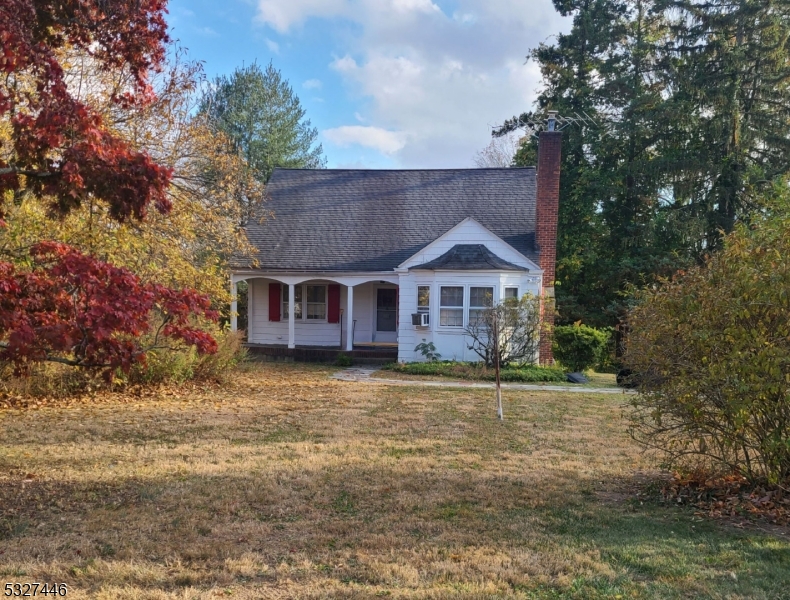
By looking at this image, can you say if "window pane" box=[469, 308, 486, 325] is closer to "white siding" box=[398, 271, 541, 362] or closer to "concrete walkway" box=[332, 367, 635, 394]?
"white siding" box=[398, 271, 541, 362]

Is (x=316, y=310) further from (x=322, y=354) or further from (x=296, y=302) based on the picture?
(x=322, y=354)

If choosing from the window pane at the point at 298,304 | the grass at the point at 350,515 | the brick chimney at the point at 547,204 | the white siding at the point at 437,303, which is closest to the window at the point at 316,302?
the window pane at the point at 298,304

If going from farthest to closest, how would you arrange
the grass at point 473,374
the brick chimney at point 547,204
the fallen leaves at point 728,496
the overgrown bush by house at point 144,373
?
the brick chimney at point 547,204 → the grass at point 473,374 → the overgrown bush by house at point 144,373 → the fallen leaves at point 728,496

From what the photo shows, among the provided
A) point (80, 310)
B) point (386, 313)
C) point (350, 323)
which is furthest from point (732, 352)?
point (386, 313)

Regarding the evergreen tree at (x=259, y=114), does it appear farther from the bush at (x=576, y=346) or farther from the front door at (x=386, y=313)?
the bush at (x=576, y=346)

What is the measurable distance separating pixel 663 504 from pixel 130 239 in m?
9.63

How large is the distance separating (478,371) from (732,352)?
1011 cm

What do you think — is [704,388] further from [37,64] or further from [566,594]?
[37,64]

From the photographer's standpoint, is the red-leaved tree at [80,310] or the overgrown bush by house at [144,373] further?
the overgrown bush by house at [144,373]

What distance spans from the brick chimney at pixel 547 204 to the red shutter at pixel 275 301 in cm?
883

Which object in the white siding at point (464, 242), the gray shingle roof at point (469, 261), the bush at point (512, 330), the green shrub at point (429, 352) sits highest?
the white siding at point (464, 242)

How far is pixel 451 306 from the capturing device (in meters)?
16.7

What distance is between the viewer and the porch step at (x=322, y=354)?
18.0m

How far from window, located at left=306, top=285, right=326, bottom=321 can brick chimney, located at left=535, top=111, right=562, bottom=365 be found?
740 cm
